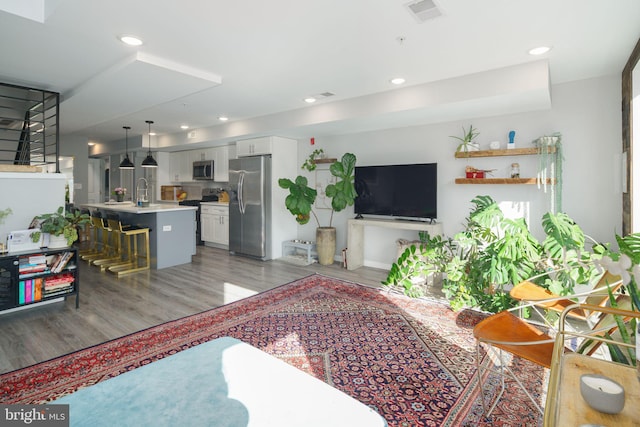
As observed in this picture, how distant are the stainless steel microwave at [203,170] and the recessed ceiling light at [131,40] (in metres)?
4.56

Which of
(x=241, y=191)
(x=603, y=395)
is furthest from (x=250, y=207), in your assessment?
(x=603, y=395)

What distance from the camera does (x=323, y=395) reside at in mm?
1336

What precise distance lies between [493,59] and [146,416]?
12.0 feet

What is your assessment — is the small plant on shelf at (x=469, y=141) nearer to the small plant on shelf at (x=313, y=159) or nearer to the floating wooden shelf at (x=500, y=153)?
the floating wooden shelf at (x=500, y=153)

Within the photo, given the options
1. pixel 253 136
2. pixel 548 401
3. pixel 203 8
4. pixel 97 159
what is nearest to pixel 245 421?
pixel 548 401

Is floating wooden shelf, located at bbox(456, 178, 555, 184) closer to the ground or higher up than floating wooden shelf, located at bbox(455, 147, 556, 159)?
closer to the ground

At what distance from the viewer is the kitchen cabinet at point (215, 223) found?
22.9ft

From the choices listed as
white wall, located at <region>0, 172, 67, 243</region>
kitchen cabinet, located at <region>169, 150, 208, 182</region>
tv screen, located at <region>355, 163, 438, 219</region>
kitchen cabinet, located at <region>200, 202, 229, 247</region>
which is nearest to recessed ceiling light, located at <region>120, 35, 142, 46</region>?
white wall, located at <region>0, 172, 67, 243</region>

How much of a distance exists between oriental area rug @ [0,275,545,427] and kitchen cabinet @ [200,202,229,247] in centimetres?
336

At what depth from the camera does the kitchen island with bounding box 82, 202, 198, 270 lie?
5.27 m

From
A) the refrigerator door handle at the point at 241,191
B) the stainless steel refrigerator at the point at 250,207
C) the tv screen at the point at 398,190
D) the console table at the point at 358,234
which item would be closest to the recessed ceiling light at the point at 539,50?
the tv screen at the point at 398,190

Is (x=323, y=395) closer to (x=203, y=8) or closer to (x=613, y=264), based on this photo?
(x=613, y=264)

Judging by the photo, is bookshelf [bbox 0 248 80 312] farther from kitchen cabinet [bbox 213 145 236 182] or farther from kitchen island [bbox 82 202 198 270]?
kitchen cabinet [bbox 213 145 236 182]

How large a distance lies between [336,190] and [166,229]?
2.75 meters
